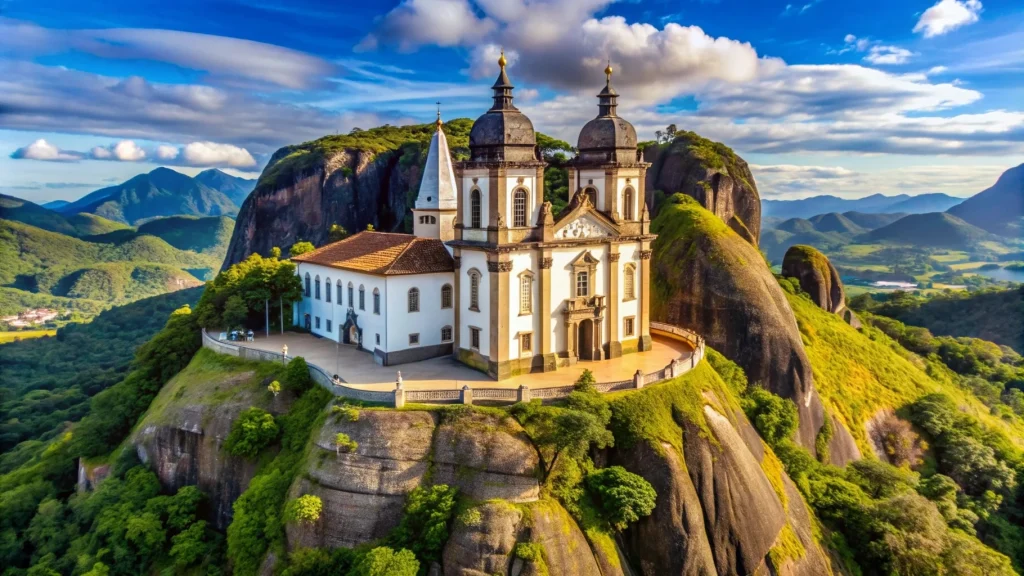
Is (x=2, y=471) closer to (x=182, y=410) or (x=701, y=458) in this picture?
(x=182, y=410)

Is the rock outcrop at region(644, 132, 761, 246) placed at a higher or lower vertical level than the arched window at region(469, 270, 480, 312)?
higher

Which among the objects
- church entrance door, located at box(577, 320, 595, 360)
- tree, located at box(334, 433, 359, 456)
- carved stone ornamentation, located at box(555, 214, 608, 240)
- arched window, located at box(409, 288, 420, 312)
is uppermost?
carved stone ornamentation, located at box(555, 214, 608, 240)

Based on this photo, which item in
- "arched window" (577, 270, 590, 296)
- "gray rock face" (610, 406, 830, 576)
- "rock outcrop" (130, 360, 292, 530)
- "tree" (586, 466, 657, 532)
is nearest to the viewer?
"tree" (586, 466, 657, 532)

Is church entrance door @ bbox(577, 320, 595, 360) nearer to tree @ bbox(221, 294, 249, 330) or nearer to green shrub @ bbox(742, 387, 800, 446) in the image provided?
green shrub @ bbox(742, 387, 800, 446)

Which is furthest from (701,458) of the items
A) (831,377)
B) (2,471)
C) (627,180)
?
(2,471)

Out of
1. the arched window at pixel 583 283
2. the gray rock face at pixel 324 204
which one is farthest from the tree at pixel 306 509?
the gray rock face at pixel 324 204

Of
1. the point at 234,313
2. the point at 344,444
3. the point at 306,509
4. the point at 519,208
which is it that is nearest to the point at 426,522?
the point at 344,444

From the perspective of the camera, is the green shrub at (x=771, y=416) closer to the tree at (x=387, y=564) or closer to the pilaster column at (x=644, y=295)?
the pilaster column at (x=644, y=295)

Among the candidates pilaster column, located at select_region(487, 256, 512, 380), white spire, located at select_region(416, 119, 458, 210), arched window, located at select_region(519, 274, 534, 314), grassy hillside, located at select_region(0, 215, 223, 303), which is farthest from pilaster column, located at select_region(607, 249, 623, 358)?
grassy hillside, located at select_region(0, 215, 223, 303)
